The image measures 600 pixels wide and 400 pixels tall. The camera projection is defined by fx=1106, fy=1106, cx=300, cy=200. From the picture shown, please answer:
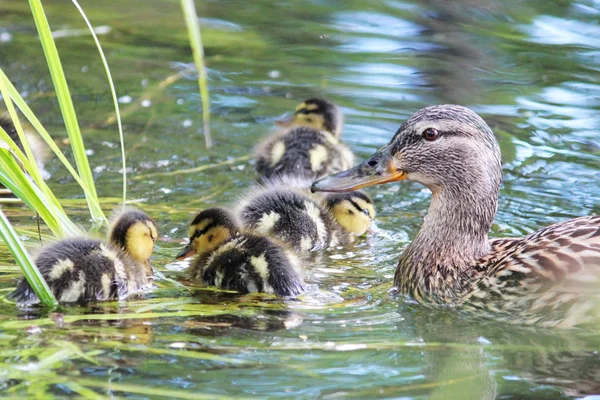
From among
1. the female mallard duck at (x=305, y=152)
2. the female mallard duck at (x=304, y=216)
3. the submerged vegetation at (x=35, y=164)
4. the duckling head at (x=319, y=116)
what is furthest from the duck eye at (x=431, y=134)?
the duckling head at (x=319, y=116)

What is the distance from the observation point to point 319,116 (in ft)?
19.4

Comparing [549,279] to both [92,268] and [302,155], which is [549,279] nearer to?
[92,268]

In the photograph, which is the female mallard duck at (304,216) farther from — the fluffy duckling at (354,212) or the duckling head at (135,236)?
the duckling head at (135,236)

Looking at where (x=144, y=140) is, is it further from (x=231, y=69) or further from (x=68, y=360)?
(x=68, y=360)

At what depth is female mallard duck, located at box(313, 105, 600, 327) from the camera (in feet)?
12.8

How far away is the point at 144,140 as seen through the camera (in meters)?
5.98

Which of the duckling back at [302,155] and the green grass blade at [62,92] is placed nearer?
the green grass blade at [62,92]

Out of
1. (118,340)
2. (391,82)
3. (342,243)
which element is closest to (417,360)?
(118,340)

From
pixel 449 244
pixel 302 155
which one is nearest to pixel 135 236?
pixel 449 244

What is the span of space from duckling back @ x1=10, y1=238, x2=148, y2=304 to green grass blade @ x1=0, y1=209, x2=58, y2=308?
0.24ft

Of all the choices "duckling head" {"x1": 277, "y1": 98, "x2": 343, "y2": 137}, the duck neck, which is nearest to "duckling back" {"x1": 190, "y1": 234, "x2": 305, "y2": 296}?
the duck neck

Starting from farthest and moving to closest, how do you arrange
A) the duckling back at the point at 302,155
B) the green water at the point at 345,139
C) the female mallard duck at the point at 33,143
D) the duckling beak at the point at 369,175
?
the duckling back at the point at 302,155
the female mallard duck at the point at 33,143
the duckling beak at the point at 369,175
the green water at the point at 345,139

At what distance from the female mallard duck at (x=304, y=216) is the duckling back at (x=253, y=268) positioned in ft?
1.79

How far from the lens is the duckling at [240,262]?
13.3 feet
